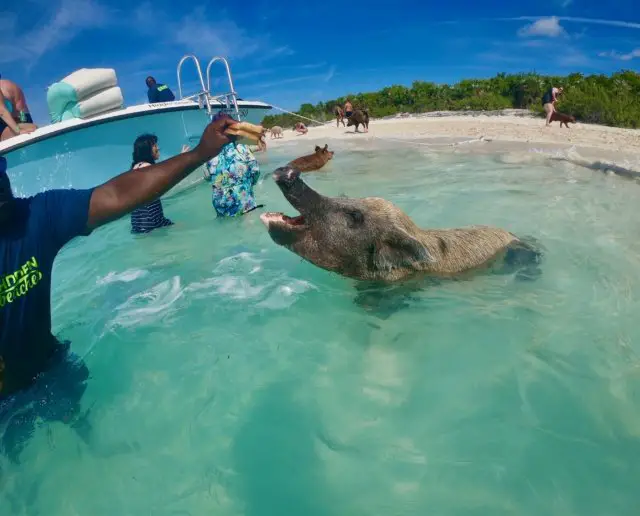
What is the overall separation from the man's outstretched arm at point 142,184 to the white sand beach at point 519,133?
12.7 metres

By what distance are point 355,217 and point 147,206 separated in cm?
479

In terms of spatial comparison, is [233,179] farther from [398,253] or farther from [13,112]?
[13,112]

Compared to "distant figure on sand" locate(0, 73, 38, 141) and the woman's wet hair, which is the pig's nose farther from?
"distant figure on sand" locate(0, 73, 38, 141)

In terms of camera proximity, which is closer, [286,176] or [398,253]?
[286,176]

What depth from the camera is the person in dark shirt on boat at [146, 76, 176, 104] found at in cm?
1512

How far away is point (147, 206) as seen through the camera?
26.5 feet

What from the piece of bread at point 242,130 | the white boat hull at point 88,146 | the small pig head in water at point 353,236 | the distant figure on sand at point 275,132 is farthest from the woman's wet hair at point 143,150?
the distant figure on sand at point 275,132

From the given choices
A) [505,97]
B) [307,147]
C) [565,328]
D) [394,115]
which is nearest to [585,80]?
[505,97]

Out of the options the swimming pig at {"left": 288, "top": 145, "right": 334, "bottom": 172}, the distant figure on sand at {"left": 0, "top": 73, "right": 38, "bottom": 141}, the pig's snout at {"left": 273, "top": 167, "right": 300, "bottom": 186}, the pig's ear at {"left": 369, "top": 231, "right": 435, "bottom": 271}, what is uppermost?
the distant figure on sand at {"left": 0, "top": 73, "right": 38, "bottom": 141}

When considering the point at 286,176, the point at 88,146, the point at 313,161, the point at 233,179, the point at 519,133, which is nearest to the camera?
the point at 286,176

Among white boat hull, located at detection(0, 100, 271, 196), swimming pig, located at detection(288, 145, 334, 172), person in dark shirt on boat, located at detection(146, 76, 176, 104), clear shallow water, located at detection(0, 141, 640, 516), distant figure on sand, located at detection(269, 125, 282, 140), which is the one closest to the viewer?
clear shallow water, located at detection(0, 141, 640, 516)

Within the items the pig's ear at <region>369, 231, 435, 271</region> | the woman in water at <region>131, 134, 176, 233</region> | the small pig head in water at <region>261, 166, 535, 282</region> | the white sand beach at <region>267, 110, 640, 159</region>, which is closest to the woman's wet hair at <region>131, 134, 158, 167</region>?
the woman in water at <region>131, 134, 176, 233</region>

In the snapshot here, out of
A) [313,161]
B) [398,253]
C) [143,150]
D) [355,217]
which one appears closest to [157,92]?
[313,161]

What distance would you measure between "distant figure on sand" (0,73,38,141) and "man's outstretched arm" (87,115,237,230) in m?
9.12
